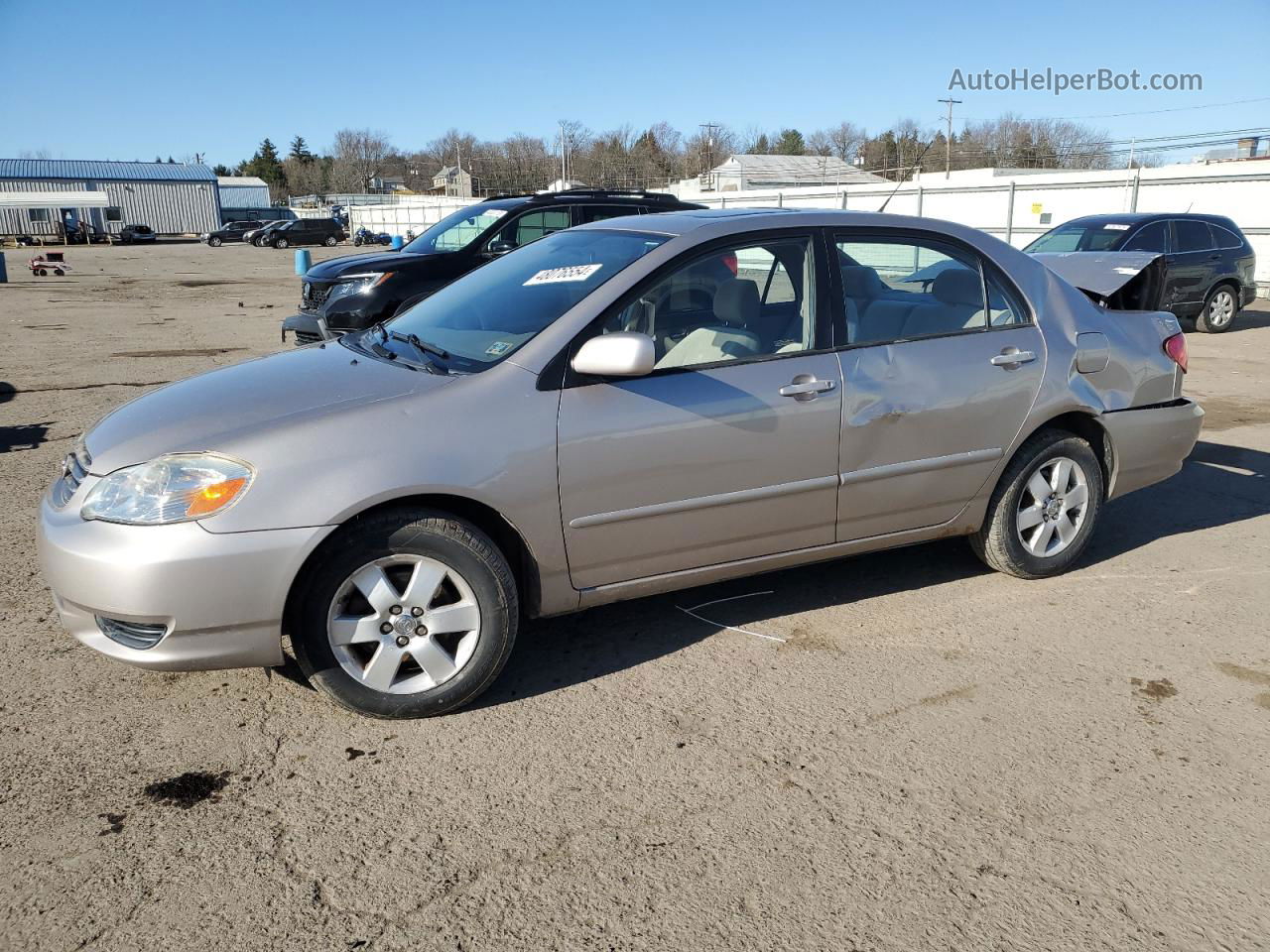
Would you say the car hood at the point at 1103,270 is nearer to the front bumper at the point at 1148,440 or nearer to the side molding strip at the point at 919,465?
the front bumper at the point at 1148,440

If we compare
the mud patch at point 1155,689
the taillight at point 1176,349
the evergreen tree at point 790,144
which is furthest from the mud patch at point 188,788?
the evergreen tree at point 790,144

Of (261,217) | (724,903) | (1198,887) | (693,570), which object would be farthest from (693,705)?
(261,217)

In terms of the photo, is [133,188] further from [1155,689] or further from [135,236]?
[1155,689]

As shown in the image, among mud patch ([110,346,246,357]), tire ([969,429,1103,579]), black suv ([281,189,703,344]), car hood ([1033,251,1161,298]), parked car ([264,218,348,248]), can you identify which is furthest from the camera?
parked car ([264,218,348,248])

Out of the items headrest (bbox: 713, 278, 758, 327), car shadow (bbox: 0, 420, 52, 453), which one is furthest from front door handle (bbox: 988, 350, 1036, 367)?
car shadow (bbox: 0, 420, 52, 453)

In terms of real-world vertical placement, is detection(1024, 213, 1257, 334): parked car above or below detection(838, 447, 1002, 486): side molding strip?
above

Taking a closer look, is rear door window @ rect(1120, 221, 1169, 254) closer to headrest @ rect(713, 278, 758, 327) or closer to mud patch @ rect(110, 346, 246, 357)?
headrest @ rect(713, 278, 758, 327)

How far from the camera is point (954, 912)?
2.47 meters

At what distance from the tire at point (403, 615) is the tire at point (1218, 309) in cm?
1371

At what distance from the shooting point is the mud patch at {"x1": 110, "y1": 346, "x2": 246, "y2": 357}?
12.1m

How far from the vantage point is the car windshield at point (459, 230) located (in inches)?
420

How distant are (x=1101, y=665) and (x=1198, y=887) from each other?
52.8 inches

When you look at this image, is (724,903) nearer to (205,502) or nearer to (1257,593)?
(205,502)

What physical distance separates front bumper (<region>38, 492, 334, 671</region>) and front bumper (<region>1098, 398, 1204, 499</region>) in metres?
3.65
